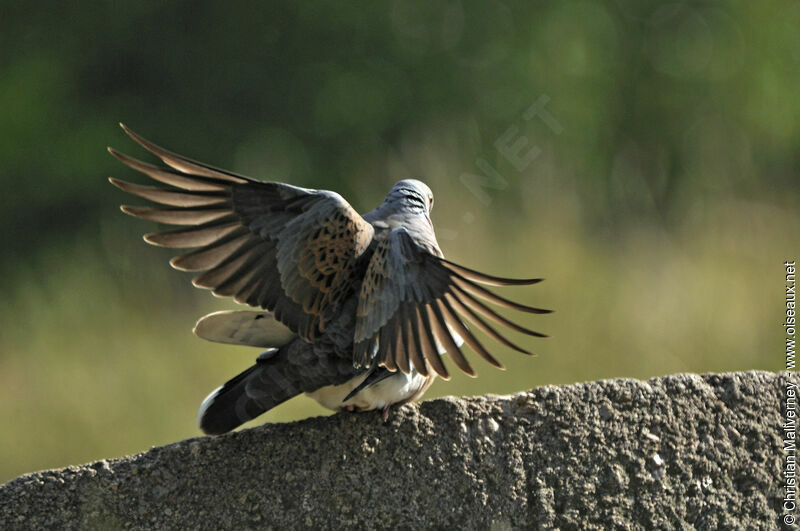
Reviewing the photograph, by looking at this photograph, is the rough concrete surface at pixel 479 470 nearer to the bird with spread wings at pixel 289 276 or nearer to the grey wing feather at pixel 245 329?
the bird with spread wings at pixel 289 276

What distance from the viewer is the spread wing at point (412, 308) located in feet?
8.43

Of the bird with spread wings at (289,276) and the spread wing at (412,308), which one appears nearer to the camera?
the spread wing at (412,308)

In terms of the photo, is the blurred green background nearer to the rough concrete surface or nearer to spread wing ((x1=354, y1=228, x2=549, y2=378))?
the rough concrete surface

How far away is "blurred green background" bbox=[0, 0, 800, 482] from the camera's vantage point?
4.58 metres

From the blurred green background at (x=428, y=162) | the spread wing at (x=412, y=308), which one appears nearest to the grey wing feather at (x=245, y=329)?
the spread wing at (x=412, y=308)

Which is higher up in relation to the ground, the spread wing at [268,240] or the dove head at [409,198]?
the dove head at [409,198]

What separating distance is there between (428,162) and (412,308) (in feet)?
9.61

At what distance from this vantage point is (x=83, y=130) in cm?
827

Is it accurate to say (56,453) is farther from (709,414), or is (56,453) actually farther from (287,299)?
(709,414)

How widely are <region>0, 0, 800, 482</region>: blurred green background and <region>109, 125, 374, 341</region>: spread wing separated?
4.91 feet

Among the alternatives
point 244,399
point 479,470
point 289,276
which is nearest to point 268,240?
point 289,276

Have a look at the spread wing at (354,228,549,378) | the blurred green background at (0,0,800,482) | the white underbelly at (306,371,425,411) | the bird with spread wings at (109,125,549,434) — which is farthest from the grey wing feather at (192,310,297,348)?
the blurred green background at (0,0,800,482)

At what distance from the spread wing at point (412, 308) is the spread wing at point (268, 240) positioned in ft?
0.42

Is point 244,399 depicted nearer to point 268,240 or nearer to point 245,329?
point 245,329
